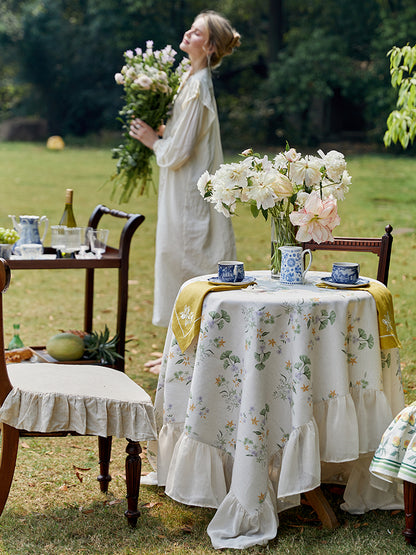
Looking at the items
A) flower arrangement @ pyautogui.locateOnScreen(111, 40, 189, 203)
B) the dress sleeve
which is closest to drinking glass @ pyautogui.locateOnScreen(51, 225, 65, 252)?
flower arrangement @ pyautogui.locateOnScreen(111, 40, 189, 203)

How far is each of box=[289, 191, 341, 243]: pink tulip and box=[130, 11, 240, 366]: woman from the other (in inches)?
63.7

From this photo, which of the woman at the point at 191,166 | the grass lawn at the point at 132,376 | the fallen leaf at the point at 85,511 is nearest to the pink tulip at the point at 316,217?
the grass lawn at the point at 132,376

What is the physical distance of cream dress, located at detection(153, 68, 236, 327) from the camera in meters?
4.61

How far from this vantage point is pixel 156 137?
15.6 feet

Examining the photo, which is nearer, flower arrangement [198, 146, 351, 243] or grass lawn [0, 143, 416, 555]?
grass lawn [0, 143, 416, 555]

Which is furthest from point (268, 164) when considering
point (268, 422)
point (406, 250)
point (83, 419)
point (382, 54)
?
point (382, 54)

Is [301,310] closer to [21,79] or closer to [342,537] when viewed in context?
[342,537]

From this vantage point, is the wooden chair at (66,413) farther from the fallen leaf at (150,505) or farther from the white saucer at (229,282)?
the white saucer at (229,282)

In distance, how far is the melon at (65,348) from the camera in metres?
4.32

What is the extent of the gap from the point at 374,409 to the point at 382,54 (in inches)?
779

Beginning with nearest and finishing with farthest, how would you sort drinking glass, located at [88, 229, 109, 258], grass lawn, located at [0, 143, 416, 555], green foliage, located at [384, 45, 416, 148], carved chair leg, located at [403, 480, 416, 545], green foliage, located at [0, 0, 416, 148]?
carved chair leg, located at [403, 480, 416, 545]
grass lawn, located at [0, 143, 416, 555]
drinking glass, located at [88, 229, 109, 258]
green foliage, located at [384, 45, 416, 148]
green foliage, located at [0, 0, 416, 148]

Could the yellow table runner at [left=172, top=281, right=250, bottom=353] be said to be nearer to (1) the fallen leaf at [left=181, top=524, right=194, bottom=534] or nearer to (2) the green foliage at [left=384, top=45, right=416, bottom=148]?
(1) the fallen leaf at [left=181, top=524, right=194, bottom=534]

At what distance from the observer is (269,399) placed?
9.64ft

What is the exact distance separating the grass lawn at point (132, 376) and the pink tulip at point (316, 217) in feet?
3.71
